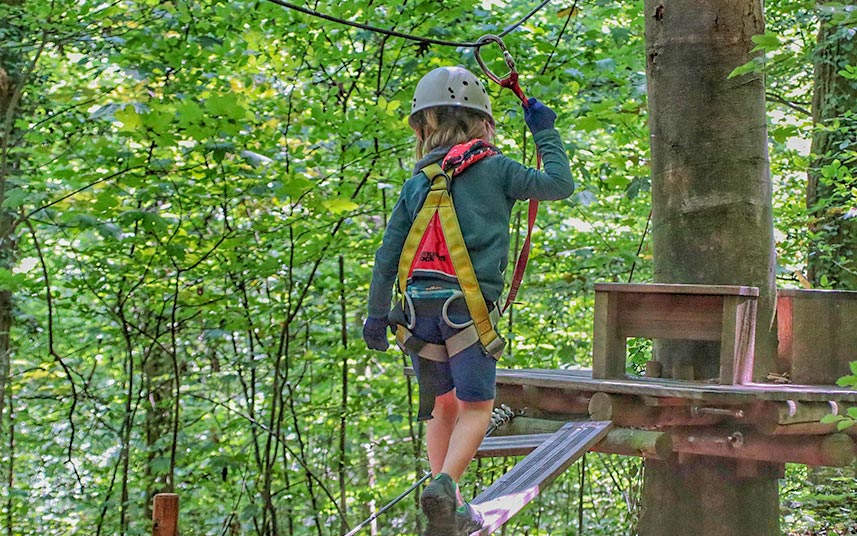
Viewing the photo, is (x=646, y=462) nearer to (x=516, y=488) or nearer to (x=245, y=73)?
(x=516, y=488)

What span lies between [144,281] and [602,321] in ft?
11.9

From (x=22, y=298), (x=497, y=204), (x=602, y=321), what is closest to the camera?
(x=497, y=204)

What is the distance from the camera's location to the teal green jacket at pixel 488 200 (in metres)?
2.51

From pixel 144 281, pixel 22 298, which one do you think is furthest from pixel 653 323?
pixel 22 298

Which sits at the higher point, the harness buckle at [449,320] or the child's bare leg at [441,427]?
the harness buckle at [449,320]

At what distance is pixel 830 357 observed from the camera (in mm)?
3537

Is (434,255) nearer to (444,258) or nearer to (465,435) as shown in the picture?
(444,258)

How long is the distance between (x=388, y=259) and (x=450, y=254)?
0.75 ft

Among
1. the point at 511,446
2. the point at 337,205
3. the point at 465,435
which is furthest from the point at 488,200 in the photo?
the point at 337,205

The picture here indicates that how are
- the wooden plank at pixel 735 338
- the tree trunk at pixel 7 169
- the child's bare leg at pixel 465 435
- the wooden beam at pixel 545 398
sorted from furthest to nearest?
the tree trunk at pixel 7 169 < the wooden beam at pixel 545 398 < the wooden plank at pixel 735 338 < the child's bare leg at pixel 465 435

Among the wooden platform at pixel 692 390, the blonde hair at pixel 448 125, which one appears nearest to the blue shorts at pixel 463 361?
the blonde hair at pixel 448 125

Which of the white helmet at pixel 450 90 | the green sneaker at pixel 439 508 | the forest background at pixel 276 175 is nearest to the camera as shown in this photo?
the green sneaker at pixel 439 508

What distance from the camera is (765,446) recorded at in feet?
10.5

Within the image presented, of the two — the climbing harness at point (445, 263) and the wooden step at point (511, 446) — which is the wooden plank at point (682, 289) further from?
the climbing harness at point (445, 263)
